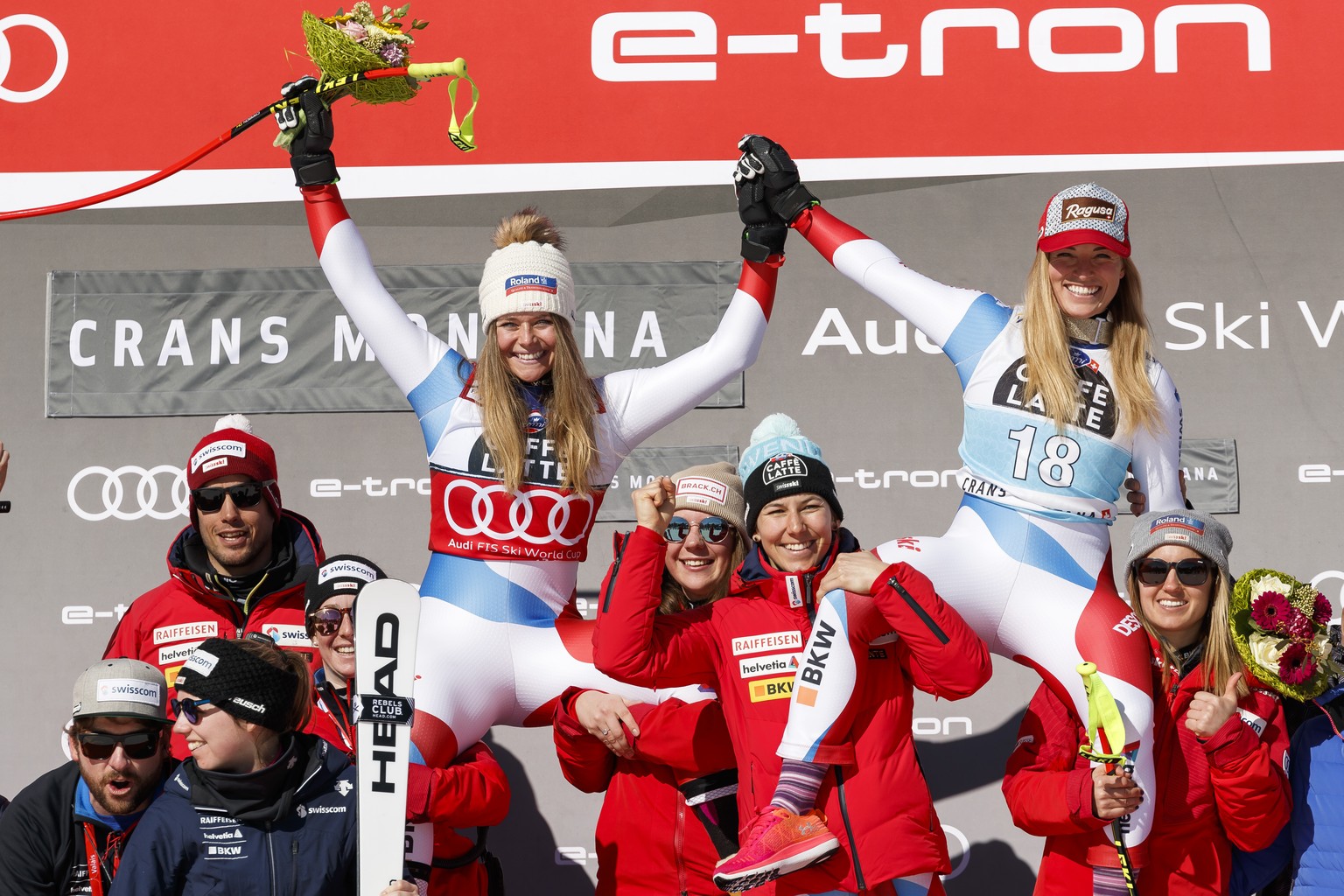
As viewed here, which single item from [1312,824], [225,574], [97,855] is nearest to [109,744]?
[97,855]

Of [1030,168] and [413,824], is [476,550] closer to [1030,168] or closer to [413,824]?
[413,824]

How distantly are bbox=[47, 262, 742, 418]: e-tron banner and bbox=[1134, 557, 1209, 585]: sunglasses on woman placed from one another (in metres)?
1.90

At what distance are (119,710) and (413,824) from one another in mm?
733

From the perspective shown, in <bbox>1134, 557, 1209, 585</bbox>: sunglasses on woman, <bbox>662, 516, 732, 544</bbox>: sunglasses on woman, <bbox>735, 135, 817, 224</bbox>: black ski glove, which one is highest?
<bbox>735, 135, 817, 224</bbox>: black ski glove

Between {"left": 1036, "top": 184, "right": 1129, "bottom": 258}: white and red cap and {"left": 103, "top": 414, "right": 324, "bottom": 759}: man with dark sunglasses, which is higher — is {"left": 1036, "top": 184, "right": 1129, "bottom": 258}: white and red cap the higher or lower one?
the higher one

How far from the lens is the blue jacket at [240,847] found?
2748 millimetres

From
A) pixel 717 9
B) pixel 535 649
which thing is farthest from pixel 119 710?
pixel 717 9

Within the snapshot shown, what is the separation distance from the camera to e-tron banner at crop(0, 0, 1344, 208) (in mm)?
5125

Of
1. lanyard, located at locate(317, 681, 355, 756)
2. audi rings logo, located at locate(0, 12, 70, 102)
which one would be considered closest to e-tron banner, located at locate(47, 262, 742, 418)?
audi rings logo, located at locate(0, 12, 70, 102)

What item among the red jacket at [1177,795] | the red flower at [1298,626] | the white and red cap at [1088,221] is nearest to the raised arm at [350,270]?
the white and red cap at [1088,221]

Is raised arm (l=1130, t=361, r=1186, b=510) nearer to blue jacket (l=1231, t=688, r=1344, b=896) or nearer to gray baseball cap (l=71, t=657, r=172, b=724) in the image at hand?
blue jacket (l=1231, t=688, r=1344, b=896)

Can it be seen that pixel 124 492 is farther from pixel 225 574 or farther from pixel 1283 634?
pixel 1283 634

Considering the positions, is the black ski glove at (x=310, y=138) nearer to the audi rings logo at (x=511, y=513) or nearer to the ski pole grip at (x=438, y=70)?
the ski pole grip at (x=438, y=70)

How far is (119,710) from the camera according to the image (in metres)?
3.11
